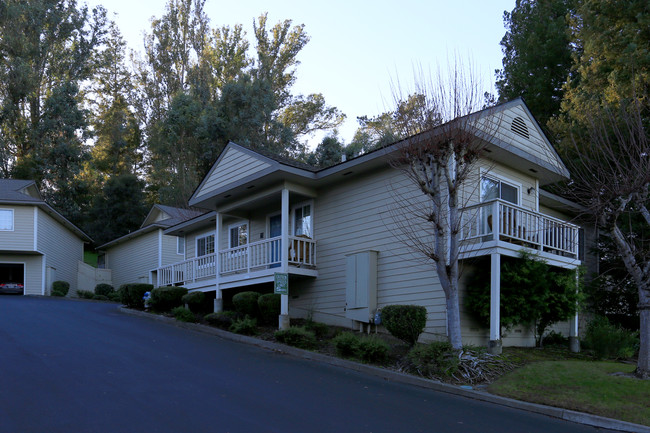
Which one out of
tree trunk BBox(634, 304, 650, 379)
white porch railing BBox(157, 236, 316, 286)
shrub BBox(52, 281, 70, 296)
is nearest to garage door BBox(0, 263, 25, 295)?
shrub BBox(52, 281, 70, 296)

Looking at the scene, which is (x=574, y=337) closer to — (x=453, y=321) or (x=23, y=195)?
(x=453, y=321)

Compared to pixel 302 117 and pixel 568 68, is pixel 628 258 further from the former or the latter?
pixel 302 117

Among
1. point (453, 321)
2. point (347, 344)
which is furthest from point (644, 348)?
point (347, 344)

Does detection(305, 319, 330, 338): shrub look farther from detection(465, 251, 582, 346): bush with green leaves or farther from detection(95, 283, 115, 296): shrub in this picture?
detection(95, 283, 115, 296): shrub

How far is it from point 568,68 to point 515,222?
19589 mm

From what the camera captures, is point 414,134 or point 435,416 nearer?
point 435,416

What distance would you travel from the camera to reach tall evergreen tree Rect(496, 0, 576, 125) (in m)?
30.2

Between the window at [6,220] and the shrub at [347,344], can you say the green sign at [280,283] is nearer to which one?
the shrub at [347,344]

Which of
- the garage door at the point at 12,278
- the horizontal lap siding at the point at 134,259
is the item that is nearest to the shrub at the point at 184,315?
the horizontal lap siding at the point at 134,259

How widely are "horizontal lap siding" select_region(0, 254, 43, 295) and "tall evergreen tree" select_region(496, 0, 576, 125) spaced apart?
90.4ft

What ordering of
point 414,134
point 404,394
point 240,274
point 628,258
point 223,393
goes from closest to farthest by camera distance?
point 223,393 → point 404,394 → point 628,258 → point 414,134 → point 240,274

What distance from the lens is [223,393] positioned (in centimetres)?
930

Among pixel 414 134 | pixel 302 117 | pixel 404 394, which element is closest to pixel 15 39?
pixel 302 117

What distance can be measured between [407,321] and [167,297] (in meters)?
10.6
